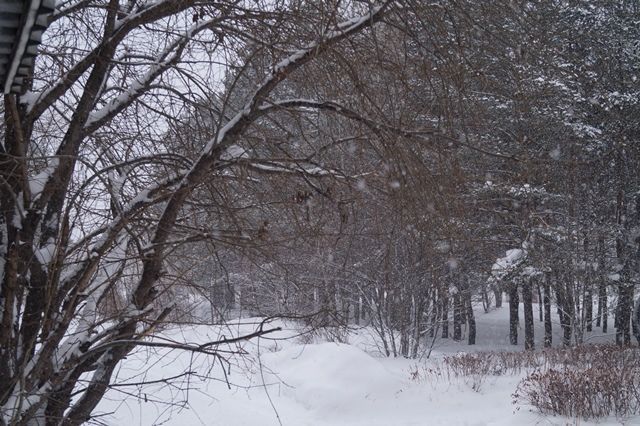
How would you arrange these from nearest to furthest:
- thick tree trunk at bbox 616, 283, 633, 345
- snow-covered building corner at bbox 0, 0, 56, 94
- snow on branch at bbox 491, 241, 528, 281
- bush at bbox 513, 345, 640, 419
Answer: snow-covered building corner at bbox 0, 0, 56, 94 → bush at bbox 513, 345, 640, 419 → thick tree trunk at bbox 616, 283, 633, 345 → snow on branch at bbox 491, 241, 528, 281

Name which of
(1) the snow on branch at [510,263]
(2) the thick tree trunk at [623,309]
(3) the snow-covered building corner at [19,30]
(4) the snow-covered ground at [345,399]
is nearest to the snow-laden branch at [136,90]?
(3) the snow-covered building corner at [19,30]

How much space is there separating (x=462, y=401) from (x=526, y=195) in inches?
299

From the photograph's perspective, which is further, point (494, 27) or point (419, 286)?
point (419, 286)

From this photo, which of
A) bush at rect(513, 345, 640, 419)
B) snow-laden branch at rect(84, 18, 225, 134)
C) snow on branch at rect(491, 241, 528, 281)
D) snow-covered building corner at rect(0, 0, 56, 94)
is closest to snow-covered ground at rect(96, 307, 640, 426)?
bush at rect(513, 345, 640, 419)

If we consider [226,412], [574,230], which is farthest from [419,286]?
[226,412]

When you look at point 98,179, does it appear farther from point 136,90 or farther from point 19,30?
point 19,30

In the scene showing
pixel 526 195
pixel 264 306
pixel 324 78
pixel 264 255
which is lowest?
pixel 264 306

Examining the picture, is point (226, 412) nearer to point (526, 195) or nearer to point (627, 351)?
point (627, 351)

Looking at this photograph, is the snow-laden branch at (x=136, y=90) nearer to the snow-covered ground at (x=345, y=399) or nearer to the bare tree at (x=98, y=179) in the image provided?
the bare tree at (x=98, y=179)

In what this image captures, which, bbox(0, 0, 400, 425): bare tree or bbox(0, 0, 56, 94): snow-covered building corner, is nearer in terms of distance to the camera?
bbox(0, 0, 56, 94): snow-covered building corner

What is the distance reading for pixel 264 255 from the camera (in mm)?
3312

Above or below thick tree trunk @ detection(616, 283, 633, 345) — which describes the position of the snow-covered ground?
below

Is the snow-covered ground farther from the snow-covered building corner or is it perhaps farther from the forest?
the snow-covered building corner

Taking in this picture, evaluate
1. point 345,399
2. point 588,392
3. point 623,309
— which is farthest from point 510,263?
point 588,392
